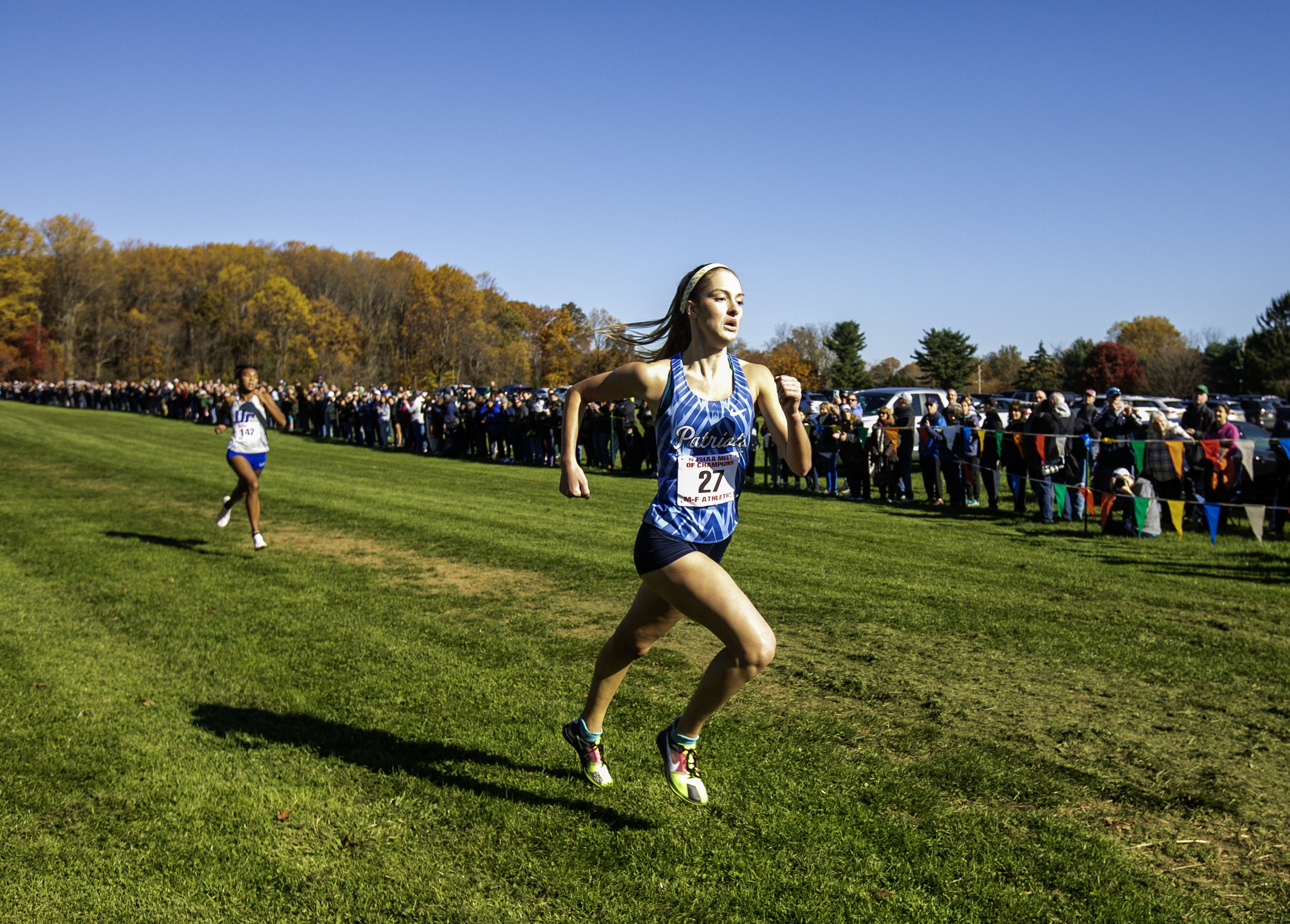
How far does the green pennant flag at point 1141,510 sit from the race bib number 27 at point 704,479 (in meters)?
10.3

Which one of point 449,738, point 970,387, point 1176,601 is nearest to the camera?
point 449,738

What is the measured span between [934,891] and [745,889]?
0.71m

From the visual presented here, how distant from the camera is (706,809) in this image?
4.11 metres

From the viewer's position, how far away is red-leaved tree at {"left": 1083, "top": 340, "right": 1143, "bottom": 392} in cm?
8150

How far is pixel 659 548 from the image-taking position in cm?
376

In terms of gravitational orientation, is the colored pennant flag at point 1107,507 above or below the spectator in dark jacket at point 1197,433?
below

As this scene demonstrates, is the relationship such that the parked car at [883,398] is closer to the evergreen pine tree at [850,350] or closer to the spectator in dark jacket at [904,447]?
the spectator in dark jacket at [904,447]

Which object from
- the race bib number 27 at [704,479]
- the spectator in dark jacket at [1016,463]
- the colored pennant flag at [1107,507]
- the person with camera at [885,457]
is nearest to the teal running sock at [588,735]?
the race bib number 27 at [704,479]

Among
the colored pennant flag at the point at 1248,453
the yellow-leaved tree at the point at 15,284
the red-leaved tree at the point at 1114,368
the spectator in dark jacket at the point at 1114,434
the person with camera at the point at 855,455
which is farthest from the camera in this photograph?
the red-leaved tree at the point at 1114,368

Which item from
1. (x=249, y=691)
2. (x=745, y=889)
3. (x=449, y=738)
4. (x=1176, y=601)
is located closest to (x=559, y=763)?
(x=449, y=738)

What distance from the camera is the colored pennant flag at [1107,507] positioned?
12.5 meters

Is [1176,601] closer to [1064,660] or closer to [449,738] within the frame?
[1064,660]

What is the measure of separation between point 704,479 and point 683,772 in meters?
1.28

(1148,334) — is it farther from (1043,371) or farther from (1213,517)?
(1213,517)
